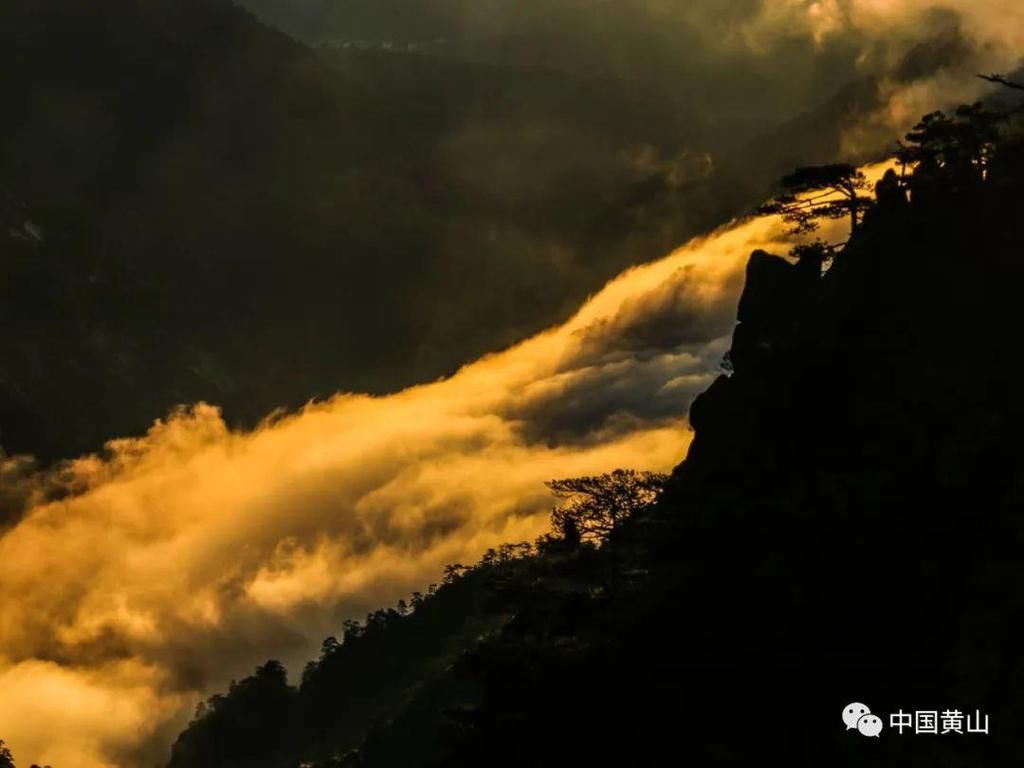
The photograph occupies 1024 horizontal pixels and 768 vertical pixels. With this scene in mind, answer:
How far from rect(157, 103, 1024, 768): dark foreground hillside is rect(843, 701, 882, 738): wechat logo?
56 cm

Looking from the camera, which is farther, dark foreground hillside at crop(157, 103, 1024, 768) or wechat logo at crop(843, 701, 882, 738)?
dark foreground hillside at crop(157, 103, 1024, 768)

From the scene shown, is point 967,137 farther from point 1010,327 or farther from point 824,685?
point 824,685

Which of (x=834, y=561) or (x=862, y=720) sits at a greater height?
(x=834, y=561)

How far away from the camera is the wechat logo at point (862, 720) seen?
59.5m

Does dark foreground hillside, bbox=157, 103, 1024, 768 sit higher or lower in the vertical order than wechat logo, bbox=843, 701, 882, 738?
higher

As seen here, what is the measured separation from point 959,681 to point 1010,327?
2208cm

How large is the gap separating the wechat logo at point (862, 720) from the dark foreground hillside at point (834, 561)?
1.82ft

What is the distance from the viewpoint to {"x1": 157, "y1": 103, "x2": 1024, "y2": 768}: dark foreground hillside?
2416 inches

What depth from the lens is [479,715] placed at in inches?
3017

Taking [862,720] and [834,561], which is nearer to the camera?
[862,720]

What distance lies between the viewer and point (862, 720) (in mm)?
59875

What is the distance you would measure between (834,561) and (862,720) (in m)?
9.97

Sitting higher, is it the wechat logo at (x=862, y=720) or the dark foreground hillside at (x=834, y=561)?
the dark foreground hillside at (x=834, y=561)

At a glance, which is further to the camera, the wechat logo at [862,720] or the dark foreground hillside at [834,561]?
the dark foreground hillside at [834,561]
